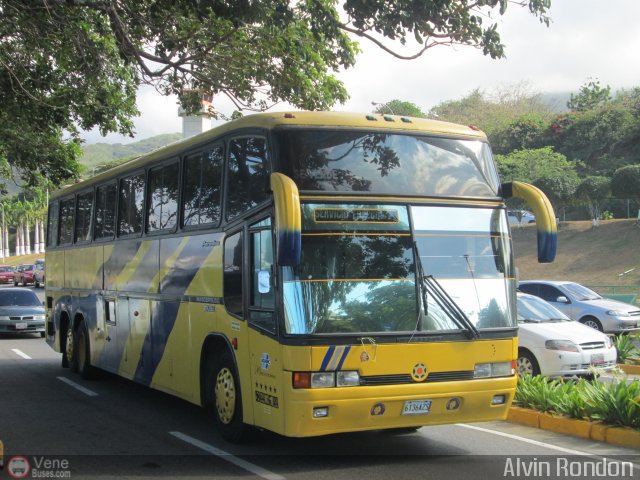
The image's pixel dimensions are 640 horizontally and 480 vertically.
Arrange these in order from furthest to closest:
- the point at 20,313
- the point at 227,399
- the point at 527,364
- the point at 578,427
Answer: the point at 20,313 < the point at 527,364 < the point at 578,427 < the point at 227,399

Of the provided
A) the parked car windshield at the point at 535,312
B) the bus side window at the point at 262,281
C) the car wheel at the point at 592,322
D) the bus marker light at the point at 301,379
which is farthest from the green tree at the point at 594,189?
the bus marker light at the point at 301,379

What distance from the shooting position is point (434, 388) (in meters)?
7.64

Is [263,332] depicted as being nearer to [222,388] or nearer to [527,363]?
[222,388]

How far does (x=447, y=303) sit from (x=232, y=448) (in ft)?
9.17

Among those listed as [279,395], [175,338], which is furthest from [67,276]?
[279,395]

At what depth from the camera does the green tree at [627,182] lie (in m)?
47.4

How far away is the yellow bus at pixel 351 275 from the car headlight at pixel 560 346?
5.05 m

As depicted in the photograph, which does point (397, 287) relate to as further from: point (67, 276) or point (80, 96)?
point (80, 96)

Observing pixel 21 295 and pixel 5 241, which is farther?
pixel 5 241

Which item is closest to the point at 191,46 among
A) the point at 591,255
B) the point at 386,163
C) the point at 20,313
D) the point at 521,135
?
the point at 386,163

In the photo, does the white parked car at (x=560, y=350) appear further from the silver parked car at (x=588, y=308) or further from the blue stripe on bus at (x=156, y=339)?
the silver parked car at (x=588, y=308)

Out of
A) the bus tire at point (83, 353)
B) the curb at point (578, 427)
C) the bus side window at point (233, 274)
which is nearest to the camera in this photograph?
the bus side window at point (233, 274)

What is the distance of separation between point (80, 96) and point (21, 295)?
10.2 metres

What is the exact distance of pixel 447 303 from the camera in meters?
7.79
